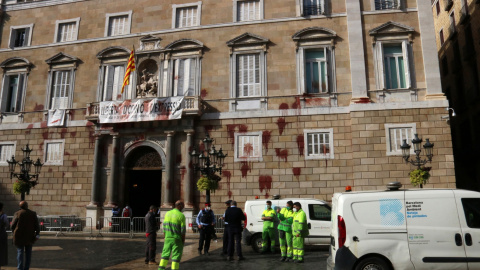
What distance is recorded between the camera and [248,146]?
2091cm

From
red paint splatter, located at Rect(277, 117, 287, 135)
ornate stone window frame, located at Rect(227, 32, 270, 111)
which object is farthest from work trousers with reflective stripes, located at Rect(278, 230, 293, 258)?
ornate stone window frame, located at Rect(227, 32, 270, 111)

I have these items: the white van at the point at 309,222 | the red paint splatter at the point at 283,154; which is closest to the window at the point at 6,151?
the red paint splatter at the point at 283,154

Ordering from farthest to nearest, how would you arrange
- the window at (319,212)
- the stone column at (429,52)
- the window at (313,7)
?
the window at (313,7) → the stone column at (429,52) → the window at (319,212)

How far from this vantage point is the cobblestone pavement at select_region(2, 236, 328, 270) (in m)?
10.3

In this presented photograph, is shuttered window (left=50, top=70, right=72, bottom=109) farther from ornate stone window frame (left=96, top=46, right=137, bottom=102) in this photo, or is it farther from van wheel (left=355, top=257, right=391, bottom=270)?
van wheel (left=355, top=257, right=391, bottom=270)

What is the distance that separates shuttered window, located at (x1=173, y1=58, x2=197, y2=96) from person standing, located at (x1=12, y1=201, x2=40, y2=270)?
1401cm

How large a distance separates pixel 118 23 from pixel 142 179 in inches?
397

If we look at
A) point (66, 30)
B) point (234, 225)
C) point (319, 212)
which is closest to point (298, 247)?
point (234, 225)

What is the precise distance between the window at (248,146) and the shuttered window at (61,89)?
11.4 metres

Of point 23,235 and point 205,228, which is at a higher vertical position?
point 23,235

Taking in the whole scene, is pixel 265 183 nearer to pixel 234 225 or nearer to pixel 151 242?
pixel 234 225

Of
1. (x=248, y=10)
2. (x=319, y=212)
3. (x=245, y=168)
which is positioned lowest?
(x=319, y=212)

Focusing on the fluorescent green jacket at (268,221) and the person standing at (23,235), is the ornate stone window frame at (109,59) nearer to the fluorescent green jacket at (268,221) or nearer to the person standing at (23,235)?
the fluorescent green jacket at (268,221)

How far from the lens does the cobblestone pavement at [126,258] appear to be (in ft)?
33.7
